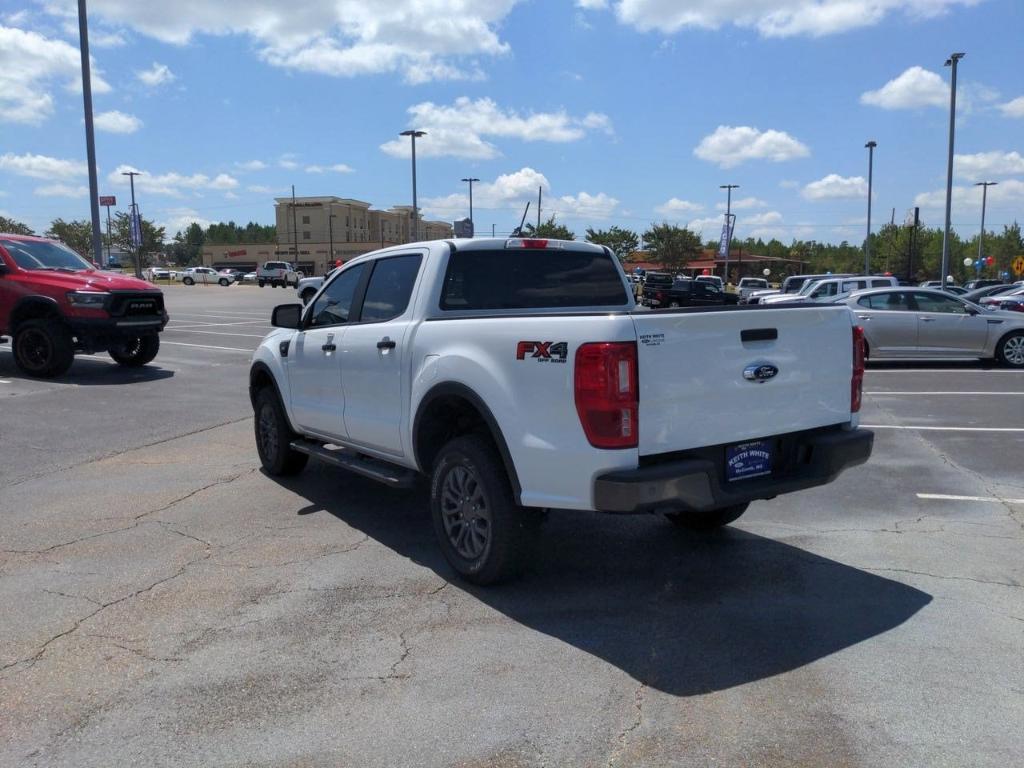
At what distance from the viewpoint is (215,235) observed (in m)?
164

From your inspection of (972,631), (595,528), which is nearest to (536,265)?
(595,528)

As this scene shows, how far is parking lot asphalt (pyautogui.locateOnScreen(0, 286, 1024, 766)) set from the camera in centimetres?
329

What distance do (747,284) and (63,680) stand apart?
50901 mm

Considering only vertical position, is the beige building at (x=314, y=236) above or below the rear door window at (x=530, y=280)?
above

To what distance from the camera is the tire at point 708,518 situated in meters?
5.70

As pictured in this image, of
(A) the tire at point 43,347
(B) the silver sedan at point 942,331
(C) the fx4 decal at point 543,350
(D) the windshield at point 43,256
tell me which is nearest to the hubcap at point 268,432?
(C) the fx4 decal at point 543,350

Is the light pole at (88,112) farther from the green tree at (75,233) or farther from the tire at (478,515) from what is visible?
the green tree at (75,233)

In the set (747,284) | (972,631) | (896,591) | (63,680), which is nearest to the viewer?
(63,680)

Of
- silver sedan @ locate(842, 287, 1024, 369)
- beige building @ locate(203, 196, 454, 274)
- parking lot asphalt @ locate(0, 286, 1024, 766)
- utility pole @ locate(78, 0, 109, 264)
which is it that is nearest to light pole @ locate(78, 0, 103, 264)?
utility pole @ locate(78, 0, 109, 264)

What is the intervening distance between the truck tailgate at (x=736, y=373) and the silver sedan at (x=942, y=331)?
38.9 feet

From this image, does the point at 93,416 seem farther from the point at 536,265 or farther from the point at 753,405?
the point at 753,405

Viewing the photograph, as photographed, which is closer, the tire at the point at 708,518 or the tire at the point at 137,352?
the tire at the point at 708,518

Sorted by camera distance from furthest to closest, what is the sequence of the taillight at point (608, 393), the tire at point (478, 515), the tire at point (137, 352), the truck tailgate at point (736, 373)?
the tire at point (137, 352) < the tire at point (478, 515) < the truck tailgate at point (736, 373) < the taillight at point (608, 393)

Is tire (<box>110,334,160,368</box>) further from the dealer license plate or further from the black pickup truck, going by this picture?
the black pickup truck
